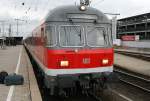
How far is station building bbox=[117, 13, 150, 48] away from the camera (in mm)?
79125

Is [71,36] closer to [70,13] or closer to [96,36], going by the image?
[70,13]

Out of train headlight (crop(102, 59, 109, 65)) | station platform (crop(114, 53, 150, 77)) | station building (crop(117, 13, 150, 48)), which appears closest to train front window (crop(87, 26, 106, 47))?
train headlight (crop(102, 59, 109, 65))

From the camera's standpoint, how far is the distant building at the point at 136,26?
275ft

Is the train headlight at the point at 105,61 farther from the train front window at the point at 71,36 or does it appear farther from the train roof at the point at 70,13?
the train roof at the point at 70,13

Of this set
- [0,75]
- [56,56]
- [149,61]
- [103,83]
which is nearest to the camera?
[56,56]

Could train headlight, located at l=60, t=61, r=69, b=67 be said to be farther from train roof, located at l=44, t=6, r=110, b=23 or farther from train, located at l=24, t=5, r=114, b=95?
A: train roof, located at l=44, t=6, r=110, b=23

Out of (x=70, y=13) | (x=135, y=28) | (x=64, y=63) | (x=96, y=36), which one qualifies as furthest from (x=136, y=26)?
(x=64, y=63)

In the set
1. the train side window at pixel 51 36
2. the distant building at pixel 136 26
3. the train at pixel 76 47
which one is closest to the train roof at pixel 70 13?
the train at pixel 76 47

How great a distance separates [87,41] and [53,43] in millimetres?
1042

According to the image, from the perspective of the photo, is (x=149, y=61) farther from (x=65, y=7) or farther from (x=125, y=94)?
(x=65, y=7)

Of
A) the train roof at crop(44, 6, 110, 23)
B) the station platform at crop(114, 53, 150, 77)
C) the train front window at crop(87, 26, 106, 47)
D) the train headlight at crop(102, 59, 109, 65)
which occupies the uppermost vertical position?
the train roof at crop(44, 6, 110, 23)

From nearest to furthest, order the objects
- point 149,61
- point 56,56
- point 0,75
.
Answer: point 56,56
point 0,75
point 149,61

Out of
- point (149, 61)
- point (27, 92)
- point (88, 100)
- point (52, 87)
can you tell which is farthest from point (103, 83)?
point (149, 61)

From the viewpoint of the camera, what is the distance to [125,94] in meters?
12.8
